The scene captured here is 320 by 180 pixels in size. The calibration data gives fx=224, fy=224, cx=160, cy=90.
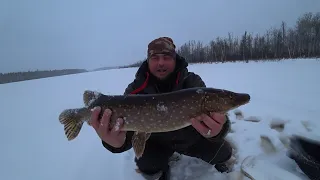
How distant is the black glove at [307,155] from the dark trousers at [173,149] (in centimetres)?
74

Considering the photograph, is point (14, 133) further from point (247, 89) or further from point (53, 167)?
point (247, 89)

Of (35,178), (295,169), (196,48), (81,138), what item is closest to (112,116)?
(35,178)

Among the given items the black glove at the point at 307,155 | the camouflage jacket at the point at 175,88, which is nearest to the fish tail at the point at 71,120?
the camouflage jacket at the point at 175,88

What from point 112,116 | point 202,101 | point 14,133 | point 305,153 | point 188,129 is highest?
point 202,101

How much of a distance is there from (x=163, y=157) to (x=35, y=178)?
1.66m

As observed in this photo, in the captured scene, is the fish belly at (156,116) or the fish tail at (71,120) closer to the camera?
the fish belly at (156,116)

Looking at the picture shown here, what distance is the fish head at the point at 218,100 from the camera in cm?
207

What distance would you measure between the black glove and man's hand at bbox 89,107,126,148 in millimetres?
2000

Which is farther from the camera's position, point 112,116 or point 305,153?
point 305,153

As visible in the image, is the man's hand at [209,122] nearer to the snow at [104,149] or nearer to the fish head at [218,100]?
the fish head at [218,100]

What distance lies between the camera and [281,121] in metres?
3.88

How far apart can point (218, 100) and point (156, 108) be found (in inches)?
23.5

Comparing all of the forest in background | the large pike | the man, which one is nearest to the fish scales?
the large pike

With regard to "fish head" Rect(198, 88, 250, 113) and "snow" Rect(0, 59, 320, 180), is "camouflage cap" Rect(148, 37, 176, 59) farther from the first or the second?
"snow" Rect(0, 59, 320, 180)
